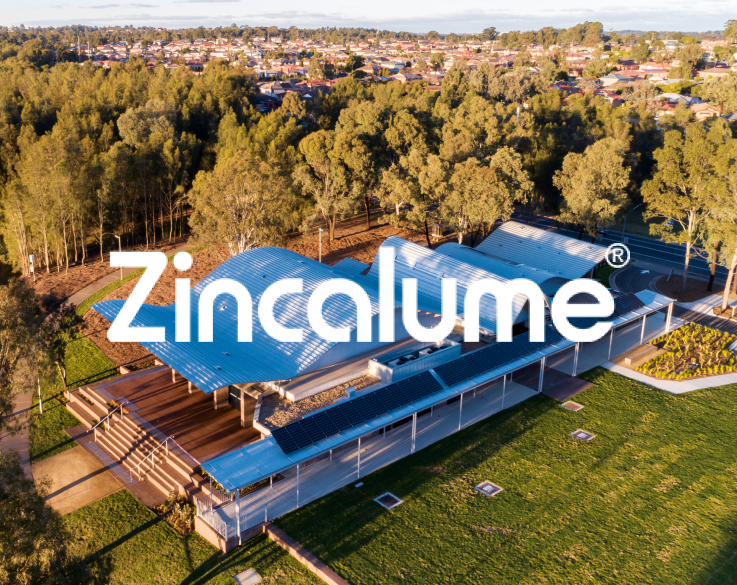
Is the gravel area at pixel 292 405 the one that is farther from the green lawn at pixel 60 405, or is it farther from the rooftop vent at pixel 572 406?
the rooftop vent at pixel 572 406

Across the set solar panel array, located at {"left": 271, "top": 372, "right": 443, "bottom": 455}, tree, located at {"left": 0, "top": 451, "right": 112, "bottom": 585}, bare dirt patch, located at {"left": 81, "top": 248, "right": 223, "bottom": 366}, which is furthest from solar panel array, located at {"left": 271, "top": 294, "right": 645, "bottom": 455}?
bare dirt patch, located at {"left": 81, "top": 248, "right": 223, "bottom": 366}

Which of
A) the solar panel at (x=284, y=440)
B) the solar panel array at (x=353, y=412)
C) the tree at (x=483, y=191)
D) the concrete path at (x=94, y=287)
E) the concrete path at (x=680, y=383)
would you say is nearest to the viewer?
the solar panel at (x=284, y=440)

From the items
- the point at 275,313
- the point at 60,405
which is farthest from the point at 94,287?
the point at 275,313

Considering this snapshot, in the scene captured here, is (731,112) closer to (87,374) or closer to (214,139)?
(214,139)

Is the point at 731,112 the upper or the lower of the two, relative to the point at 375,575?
upper

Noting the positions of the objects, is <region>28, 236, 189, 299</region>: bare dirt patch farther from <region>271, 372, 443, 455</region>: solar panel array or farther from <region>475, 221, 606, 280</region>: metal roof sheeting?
<region>475, 221, 606, 280</region>: metal roof sheeting

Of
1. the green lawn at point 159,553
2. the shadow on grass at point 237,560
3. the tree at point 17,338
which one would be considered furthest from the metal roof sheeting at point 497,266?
the tree at point 17,338

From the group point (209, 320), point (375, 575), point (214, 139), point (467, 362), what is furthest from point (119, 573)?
point (214, 139)
